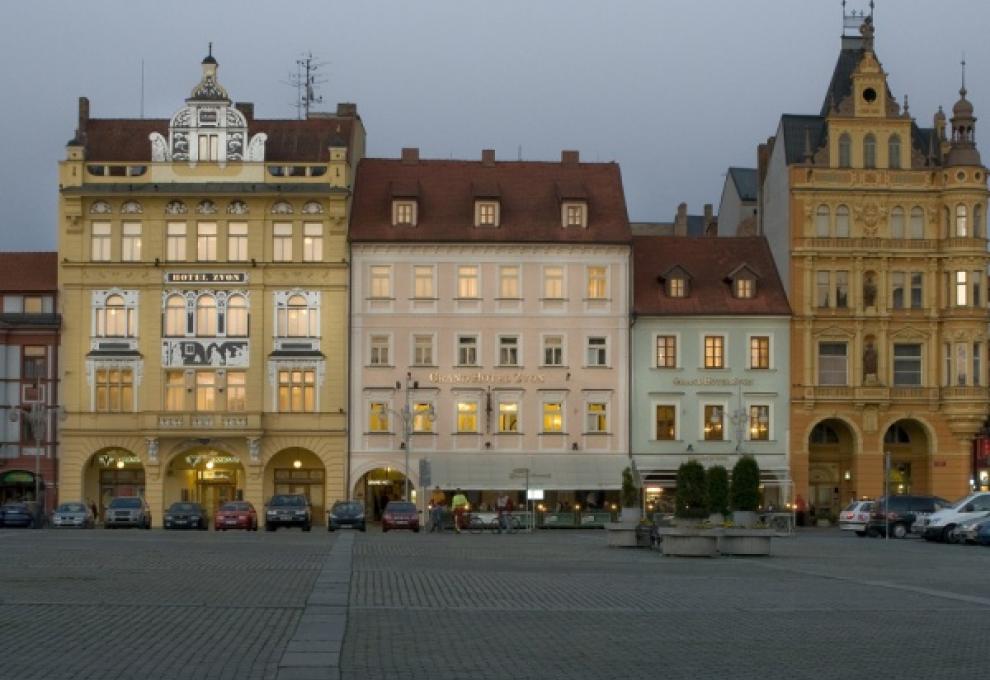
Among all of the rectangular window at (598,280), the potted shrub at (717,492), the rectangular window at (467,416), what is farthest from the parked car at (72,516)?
the potted shrub at (717,492)

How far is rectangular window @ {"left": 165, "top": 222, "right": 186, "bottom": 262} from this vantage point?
265ft

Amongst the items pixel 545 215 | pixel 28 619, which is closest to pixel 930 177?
pixel 545 215

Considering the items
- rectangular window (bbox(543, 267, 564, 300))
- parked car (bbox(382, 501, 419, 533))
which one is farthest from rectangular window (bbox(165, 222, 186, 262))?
parked car (bbox(382, 501, 419, 533))

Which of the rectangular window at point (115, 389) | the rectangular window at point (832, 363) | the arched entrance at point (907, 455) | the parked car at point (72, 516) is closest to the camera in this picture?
the parked car at point (72, 516)

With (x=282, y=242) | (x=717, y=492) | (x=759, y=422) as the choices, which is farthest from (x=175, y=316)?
(x=717, y=492)

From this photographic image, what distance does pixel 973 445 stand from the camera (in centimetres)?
8269

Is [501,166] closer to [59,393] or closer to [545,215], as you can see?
[545,215]

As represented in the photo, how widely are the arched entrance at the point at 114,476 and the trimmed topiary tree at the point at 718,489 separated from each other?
38.8m

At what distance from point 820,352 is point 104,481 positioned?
34152 millimetres

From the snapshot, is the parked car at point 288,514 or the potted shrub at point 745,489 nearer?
the potted shrub at point 745,489

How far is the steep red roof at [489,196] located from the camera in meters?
81.8

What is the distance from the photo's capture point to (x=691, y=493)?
154ft

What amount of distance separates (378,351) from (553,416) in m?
8.74

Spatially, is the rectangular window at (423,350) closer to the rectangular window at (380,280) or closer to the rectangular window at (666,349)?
the rectangular window at (380,280)
